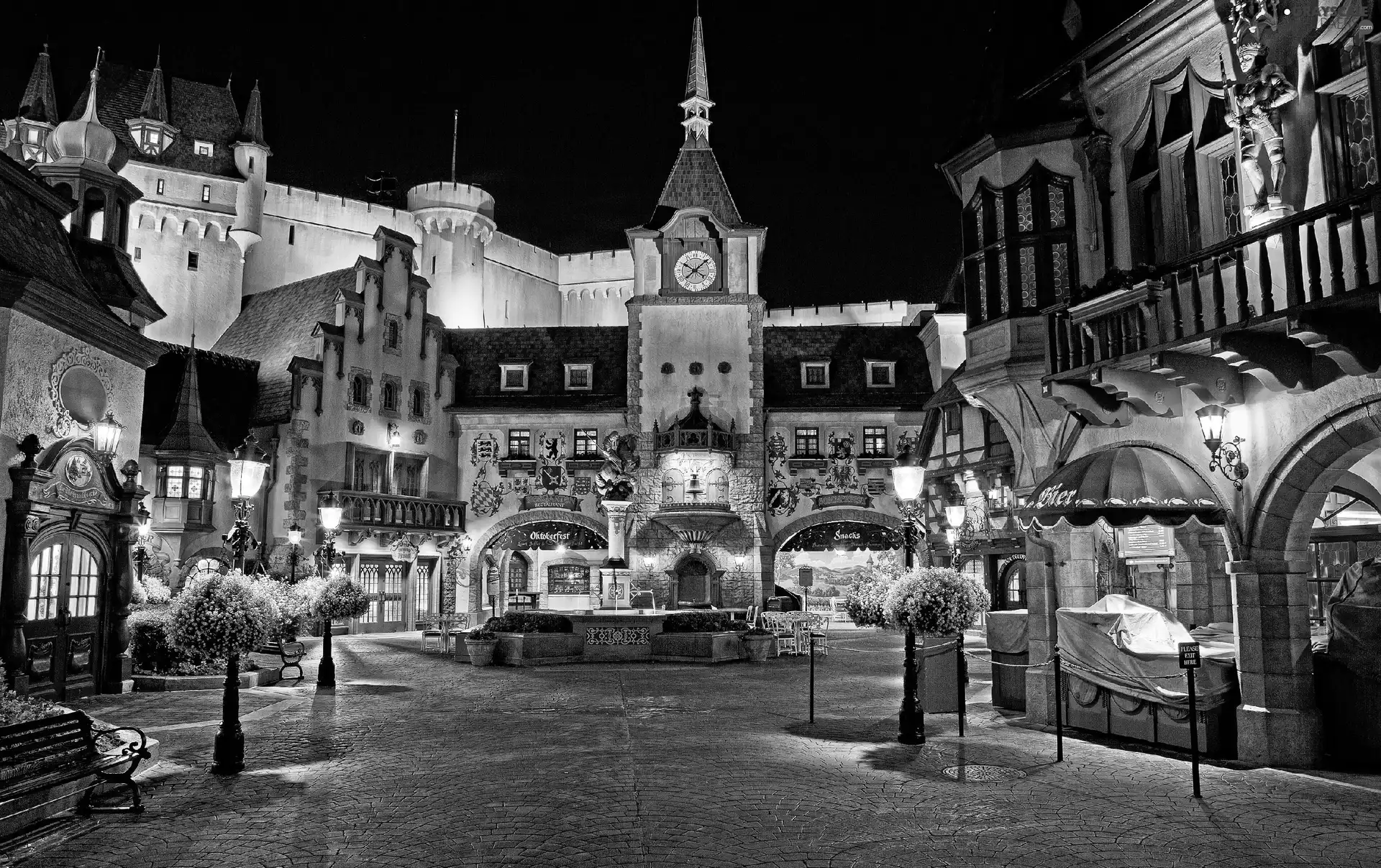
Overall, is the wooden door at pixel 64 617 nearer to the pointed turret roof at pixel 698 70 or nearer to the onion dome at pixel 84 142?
the onion dome at pixel 84 142

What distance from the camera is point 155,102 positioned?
2061 inches

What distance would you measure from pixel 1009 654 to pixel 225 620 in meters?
11.6

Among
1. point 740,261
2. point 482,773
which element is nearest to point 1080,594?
point 482,773

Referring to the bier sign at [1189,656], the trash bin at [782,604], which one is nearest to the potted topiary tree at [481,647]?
the trash bin at [782,604]

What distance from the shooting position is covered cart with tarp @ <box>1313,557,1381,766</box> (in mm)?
11859

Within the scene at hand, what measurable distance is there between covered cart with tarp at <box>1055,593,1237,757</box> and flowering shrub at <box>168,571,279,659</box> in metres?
10.7

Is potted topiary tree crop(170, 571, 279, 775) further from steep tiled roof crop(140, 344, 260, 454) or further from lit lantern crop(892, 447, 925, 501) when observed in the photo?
steep tiled roof crop(140, 344, 260, 454)

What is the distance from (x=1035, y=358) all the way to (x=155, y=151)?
48869 mm

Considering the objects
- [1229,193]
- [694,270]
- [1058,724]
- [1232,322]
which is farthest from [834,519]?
[1232,322]

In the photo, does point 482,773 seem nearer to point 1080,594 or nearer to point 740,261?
point 1080,594

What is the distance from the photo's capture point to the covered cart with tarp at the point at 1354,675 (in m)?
11.9

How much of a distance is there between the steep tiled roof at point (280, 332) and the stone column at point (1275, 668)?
33868 mm

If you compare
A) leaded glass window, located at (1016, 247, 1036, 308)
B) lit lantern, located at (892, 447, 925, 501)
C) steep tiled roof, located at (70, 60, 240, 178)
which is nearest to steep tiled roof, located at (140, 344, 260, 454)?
steep tiled roof, located at (70, 60, 240, 178)

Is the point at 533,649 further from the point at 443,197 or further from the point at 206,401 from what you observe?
the point at 443,197
